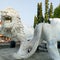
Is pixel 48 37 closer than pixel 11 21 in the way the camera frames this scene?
Yes

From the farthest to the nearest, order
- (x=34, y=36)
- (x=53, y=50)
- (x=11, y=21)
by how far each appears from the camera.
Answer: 1. (x=11, y=21)
2. (x=34, y=36)
3. (x=53, y=50)

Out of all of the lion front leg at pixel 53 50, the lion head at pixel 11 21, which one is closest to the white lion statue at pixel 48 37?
the lion front leg at pixel 53 50

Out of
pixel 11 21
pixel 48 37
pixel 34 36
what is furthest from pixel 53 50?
pixel 11 21

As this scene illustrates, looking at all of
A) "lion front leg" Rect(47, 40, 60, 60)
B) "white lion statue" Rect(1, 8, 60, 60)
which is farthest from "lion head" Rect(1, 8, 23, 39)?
"lion front leg" Rect(47, 40, 60, 60)

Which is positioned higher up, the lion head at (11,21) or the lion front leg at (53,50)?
the lion head at (11,21)

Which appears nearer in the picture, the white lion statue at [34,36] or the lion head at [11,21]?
the white lion statue at [34,36]

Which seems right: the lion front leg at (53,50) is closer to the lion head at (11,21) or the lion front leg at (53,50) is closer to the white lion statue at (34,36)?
the white lion statue at (34,36)

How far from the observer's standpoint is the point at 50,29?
5484mm

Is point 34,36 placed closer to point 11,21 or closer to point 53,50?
point 53,50

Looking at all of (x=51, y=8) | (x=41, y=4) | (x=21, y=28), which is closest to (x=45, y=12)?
(x=51, y=8)

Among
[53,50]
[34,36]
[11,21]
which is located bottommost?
[53,50]

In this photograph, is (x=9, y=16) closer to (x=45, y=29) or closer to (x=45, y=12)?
(x=45, y=29)

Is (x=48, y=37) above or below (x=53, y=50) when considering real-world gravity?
above

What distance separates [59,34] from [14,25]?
6.65ft
